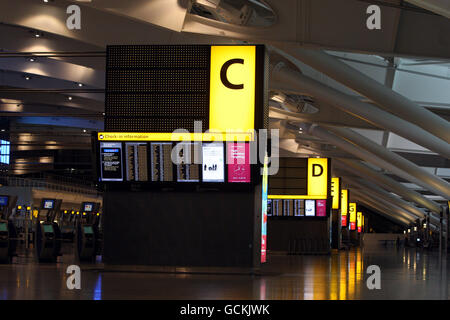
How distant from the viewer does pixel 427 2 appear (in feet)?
40.1

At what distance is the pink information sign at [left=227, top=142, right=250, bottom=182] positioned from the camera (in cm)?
1289

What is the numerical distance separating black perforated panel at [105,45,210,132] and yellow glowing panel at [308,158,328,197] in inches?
723

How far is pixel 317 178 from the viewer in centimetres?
3148

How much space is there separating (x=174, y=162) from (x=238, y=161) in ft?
3.82

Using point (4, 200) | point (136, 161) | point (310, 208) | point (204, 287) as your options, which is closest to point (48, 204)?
point (4, 200)

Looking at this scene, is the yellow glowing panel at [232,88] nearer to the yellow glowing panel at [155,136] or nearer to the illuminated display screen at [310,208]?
the yellow glowing panel at [155,136]

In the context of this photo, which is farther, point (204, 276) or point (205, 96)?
point (205, 96)

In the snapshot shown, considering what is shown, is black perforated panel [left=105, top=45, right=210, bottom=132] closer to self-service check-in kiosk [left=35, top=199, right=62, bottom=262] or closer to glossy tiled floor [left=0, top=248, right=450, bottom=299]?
glossy tiled floor [left=0, top=248, right=450, bottom=299]

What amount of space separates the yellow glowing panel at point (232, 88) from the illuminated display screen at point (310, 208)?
1819 cm

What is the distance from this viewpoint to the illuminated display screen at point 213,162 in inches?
511

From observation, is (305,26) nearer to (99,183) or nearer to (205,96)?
(205,96)

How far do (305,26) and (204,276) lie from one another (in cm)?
666
